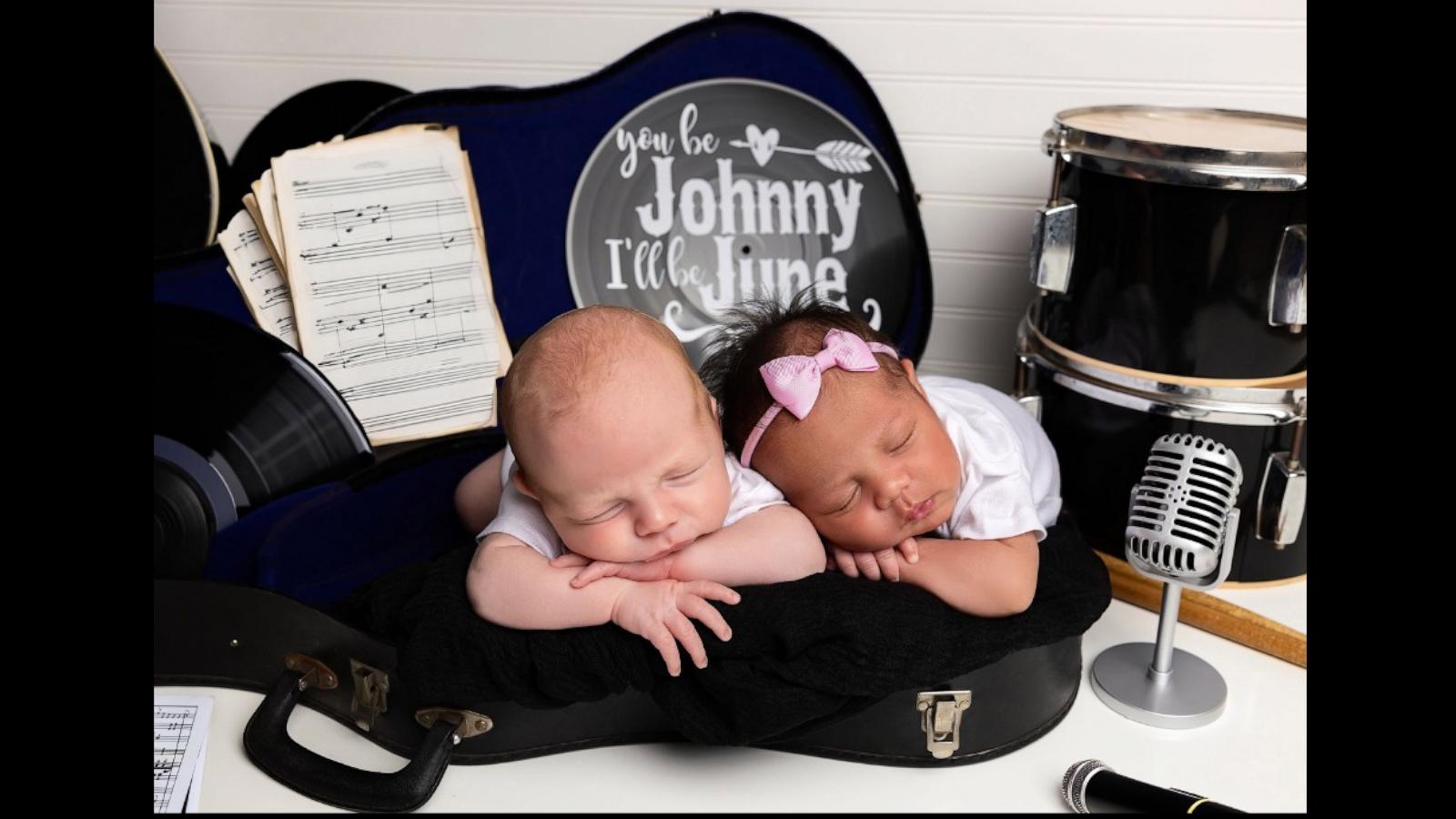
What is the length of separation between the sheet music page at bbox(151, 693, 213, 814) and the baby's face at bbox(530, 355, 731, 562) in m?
0.49

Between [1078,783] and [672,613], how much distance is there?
0.46 m

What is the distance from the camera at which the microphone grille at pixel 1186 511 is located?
1.26 m

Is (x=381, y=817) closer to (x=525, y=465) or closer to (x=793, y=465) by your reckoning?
(x=525, y=465)

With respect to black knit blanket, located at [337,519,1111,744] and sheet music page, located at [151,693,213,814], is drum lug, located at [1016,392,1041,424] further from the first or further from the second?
sheet music page, located at [151,693,213,814]

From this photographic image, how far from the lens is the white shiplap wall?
1959 millimetres

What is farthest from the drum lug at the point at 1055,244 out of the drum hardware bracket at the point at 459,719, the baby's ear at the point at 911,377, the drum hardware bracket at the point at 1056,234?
the drum hardware bracket at the point at 459,719

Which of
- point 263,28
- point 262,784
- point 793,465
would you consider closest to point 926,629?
point 793,465

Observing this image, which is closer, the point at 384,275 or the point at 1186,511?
the point at 1186,511

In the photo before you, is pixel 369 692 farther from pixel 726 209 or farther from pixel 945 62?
pixel 945 62

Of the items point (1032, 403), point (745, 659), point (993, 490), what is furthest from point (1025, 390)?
point (745, 659)

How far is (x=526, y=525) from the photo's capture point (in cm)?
130

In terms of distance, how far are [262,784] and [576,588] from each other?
1.35ft

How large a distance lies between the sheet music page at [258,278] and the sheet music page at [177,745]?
24.1 inches

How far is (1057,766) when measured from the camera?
1.31 metres
